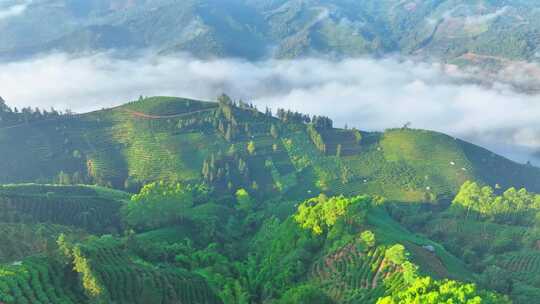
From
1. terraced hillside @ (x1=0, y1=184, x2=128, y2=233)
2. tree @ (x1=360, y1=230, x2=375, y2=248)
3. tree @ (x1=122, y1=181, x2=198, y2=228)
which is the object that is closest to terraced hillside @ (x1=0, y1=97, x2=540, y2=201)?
terraced hillside @ (x1=0, y1=184, x2=128, y2=233)

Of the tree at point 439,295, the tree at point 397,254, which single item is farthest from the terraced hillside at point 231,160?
the tree at point 439,295

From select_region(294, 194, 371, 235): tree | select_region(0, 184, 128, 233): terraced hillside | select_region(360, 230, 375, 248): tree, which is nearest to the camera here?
select_region(360, 230, 375, 248): tree

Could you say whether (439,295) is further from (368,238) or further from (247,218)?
(247,218)

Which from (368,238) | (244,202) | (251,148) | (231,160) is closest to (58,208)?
(244,202)

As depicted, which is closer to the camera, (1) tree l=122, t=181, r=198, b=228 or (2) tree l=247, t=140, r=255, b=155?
(1) tree l=122, t=181, r=198, b=228

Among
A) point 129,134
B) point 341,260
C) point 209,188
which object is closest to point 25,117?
point 129,134

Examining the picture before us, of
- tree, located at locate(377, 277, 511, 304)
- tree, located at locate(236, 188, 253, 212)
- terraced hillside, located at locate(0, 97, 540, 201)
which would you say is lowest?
tree, located at locate(236, 188, 253, 212)

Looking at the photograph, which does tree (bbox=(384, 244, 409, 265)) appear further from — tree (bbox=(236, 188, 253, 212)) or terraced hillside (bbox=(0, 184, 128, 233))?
tree (bbox=(236, 188, 253, 212))
